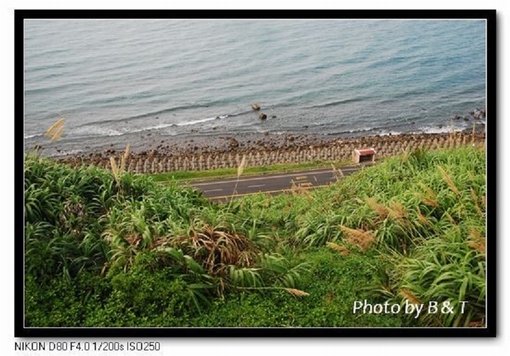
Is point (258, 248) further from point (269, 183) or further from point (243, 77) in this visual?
point (243, 77)

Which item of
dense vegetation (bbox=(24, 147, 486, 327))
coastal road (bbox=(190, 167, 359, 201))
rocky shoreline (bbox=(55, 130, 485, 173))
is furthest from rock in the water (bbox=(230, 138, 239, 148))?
dense vegetation (bbox=(24, 147, 486, 327))

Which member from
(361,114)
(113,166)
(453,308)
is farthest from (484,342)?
(113,166)

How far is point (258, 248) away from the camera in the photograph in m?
4.48

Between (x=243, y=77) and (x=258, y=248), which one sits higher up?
(x=243, y=77)

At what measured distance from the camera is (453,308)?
4273 mm

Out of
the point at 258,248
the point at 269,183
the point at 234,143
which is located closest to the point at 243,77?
the point at 234,143

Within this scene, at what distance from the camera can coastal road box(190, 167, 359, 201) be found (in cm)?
463

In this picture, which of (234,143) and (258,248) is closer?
(258,248)

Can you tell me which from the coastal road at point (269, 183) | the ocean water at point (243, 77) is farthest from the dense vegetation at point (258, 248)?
the ocean water at point (243, 77)

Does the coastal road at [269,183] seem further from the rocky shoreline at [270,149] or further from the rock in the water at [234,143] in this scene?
the rock in the water at [234,143]

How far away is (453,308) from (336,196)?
3.32ft

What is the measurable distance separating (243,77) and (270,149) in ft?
1.65

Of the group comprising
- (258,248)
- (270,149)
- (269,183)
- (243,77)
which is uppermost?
(243,77)
